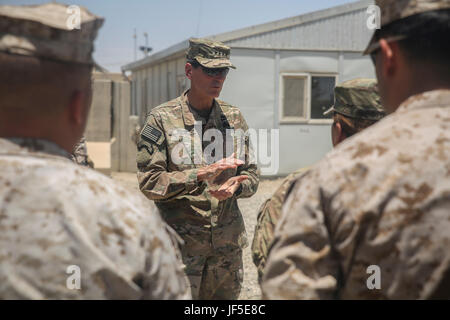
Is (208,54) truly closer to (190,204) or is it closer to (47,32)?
(190,204)

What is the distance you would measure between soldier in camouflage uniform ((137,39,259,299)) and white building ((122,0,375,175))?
24.8 ft

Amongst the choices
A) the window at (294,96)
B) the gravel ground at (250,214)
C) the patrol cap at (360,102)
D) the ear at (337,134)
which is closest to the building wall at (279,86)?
the window at (294,96)

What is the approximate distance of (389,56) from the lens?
140 cm

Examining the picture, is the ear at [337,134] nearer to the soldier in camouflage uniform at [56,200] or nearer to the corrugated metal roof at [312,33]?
the soldier in camouflage uniform at [56,200]

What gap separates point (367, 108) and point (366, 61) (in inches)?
415

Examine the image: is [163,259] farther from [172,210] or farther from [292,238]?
[172,210]

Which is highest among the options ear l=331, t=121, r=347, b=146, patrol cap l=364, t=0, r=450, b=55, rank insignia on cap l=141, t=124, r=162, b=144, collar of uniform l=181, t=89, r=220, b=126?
patrol cap l=364, t=0, r=450, b=55

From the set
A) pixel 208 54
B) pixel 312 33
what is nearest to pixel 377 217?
pixel 208 54

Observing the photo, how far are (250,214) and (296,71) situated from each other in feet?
15.4

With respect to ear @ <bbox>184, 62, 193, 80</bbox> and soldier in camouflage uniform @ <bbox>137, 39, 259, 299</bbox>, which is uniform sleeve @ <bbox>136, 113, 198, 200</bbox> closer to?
soldier in camouflage uniform @ <bbox>137, 39, 259, 299</bbox>

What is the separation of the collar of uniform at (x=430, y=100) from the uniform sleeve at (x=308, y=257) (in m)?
0.40

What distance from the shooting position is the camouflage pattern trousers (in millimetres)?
3129

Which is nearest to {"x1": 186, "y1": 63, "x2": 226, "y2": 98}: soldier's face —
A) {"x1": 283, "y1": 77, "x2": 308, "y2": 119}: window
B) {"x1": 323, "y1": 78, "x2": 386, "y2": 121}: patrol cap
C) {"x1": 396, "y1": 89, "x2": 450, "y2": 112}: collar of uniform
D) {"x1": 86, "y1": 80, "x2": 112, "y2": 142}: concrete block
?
{"x1": 323, "y1": 78, "x2": 386, "y2": 121}: patrol cap

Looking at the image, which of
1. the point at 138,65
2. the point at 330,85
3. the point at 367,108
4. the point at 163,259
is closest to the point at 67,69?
the point at 163,259
